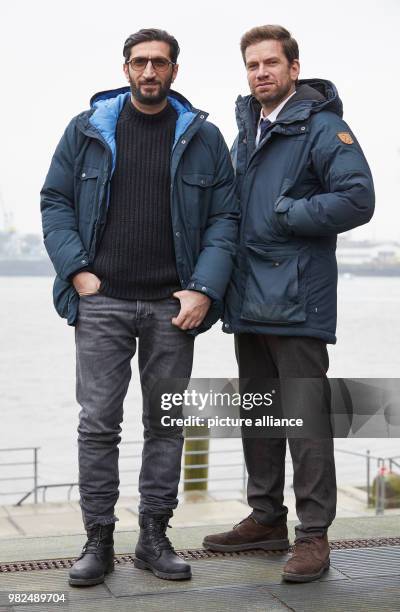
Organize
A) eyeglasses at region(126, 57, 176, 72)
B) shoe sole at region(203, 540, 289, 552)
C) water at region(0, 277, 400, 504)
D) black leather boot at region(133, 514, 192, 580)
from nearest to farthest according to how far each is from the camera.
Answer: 1. eyeglasses at region(126, 57, 176, 72)
2. black leather boot at region(133, 514, 192, 580)
3. shoe sole at region(203, 540, 289, 552)
4. water at region(0, 277, 400, 504)

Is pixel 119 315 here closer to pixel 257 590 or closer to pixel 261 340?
pixel 261 340

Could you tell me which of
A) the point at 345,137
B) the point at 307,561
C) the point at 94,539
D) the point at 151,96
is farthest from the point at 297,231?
the point at 94,539

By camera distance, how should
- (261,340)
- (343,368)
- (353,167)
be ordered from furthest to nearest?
(343,368) → (261,340) → (353,167)

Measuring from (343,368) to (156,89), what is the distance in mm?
31090

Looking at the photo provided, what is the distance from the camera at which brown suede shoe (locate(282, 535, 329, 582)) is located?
3.22m

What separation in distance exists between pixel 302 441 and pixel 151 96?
3.66 feet

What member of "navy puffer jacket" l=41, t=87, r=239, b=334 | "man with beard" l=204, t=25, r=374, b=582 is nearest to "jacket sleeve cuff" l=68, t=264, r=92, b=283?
"navy puffer jacket" l=41, t=87, r=239, b=334

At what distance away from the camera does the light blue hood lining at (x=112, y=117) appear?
3158 mm

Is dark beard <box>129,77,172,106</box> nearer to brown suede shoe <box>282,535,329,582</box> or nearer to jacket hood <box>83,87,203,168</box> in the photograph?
jacket hood <box>83,87,203,168</box>

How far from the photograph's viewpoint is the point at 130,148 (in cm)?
318

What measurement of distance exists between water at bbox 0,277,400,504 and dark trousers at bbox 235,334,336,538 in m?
13.7

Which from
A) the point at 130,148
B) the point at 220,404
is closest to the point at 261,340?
the point at 220,404

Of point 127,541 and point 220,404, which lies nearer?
point 220,404

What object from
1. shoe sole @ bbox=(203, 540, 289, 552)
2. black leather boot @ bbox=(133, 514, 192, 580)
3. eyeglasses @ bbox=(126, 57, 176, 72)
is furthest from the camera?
shoe sole @ bbox=(203, 540, 289, 552)
